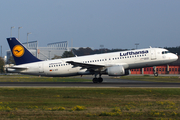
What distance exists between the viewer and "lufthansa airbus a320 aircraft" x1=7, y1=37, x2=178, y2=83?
34312mm

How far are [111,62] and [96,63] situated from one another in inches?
92.5

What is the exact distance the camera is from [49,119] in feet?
37.5

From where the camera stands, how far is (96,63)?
1401 inches

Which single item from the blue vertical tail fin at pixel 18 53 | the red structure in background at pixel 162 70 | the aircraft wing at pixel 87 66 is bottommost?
the red structure in background at pixel 162 70

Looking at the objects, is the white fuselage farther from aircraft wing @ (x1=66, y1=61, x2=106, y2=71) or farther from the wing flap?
the wing flap

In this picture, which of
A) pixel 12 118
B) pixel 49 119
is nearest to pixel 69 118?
pixel 49 119

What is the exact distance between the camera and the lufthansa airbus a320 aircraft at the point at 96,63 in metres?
34.3

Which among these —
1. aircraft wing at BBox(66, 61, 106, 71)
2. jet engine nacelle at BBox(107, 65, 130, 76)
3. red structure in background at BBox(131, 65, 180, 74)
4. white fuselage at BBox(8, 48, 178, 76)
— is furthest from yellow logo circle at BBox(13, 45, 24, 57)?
red structure in background at BBox(131, 65, 180, 74)

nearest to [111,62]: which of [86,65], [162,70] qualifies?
[86,65]

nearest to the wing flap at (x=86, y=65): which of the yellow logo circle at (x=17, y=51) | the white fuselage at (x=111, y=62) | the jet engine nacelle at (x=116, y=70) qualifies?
the white fuselage at (x=111, y=62)

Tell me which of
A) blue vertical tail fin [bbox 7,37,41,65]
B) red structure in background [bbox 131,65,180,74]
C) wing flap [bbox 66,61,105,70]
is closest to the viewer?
wing flap [bbox 66,61,105,70]

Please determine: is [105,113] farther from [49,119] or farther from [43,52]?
[43,52]

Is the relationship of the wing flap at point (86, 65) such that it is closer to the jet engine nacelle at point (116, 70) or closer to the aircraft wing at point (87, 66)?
the aircraft wing at point (87, 66)

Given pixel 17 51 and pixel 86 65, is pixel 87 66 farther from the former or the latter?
pixel 17 51
